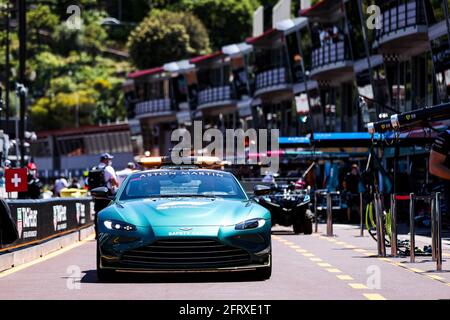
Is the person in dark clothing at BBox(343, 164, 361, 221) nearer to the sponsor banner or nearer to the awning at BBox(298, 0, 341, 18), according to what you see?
the sponsor banner

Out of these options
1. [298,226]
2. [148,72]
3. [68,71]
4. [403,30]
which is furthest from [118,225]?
[68,71]

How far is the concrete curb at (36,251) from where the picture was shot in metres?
19.3

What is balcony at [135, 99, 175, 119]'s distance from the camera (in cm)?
10738

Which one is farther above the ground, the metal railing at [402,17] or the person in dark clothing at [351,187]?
the metal railing at [402,17]

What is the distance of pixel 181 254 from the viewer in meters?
Result: 15.5

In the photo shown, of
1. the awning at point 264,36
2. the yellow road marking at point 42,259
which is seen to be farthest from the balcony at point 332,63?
the yellow road marking at point 42,259

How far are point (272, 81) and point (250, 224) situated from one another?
60102 mm

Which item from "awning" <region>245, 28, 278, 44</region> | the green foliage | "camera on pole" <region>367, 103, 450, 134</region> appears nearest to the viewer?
"camera on pole" <region>367, 103, 450, 134</region>

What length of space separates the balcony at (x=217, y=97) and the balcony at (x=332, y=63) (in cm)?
2587

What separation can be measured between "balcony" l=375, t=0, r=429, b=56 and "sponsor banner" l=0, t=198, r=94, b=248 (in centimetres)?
1658

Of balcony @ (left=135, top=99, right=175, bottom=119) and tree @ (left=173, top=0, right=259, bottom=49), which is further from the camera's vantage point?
tree @ (left=173, top=0, right=259, bottom=49)

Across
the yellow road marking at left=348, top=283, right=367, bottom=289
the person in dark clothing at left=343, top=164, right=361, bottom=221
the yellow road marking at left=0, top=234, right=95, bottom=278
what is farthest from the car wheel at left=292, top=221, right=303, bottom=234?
the yellow road marking at left=348, top=283, right=367, bottom=289

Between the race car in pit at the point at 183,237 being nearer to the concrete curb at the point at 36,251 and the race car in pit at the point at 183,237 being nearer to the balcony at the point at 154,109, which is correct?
the concrete curb at the point at 36,251

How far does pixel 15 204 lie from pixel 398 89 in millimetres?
32081
